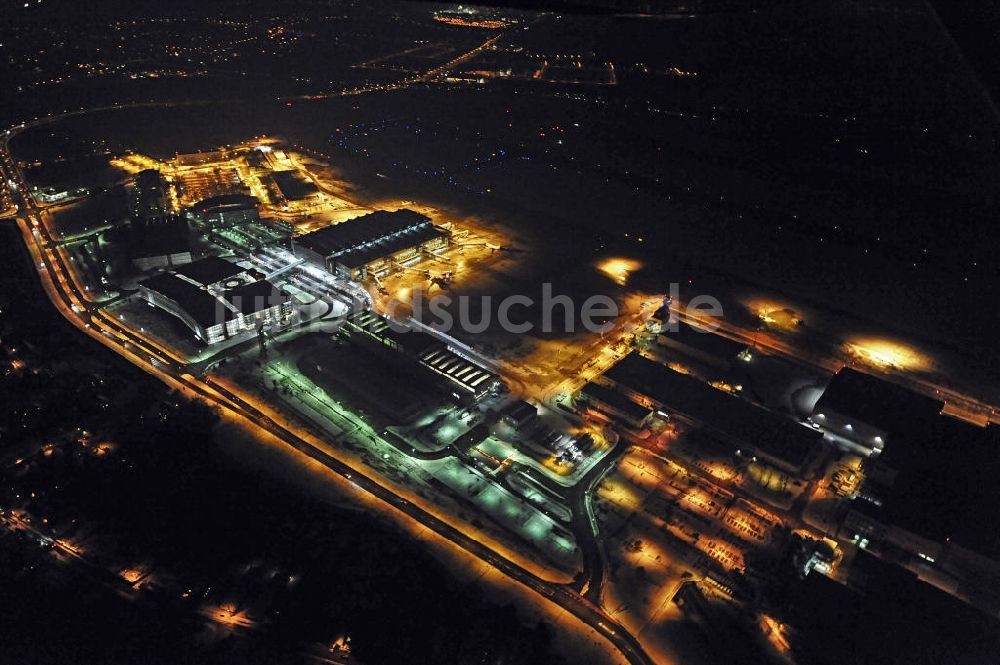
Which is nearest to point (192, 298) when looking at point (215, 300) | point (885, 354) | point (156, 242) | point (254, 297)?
point (215, 300)

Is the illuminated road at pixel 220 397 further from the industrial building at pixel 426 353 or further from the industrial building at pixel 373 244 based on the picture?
the industrial building at pixel 373 244

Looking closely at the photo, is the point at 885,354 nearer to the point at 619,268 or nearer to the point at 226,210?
the point at 619,268

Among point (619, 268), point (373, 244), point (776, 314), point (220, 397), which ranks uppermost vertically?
point (373, 244)

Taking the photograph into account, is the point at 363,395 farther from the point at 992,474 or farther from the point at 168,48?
the point at 168,48

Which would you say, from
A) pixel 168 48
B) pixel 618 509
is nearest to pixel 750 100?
pixel 618 509

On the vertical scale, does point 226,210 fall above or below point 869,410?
above

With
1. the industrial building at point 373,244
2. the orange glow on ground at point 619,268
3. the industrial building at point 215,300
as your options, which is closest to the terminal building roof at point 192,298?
the industrial building at point 215,300
